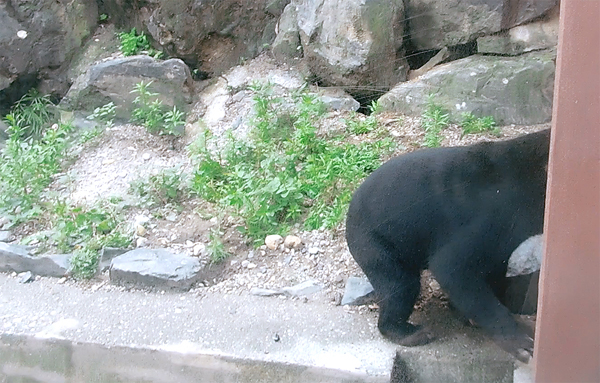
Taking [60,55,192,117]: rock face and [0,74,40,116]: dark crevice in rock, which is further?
[0,74,40,116]: dark crevice in rock

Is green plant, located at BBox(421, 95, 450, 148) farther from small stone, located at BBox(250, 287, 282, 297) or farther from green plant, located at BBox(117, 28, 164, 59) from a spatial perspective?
green plant, located at BBox(117, 28, 164, 59)

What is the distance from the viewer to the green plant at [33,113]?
414 cm

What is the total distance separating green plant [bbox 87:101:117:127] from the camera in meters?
3.97

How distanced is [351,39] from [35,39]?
243cm

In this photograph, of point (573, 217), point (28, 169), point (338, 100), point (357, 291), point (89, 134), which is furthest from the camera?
point (89, 134)

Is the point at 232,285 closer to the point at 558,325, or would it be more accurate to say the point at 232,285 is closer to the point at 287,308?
the point at 287,308

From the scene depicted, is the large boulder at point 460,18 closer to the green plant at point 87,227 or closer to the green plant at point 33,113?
the green plant at point 87,227

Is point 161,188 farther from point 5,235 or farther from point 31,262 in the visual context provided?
point 5,235

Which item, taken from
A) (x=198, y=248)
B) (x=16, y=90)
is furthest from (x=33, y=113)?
(x=198, y=248)

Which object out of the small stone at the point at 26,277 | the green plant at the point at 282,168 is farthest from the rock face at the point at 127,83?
the small stone at the point at 26,277

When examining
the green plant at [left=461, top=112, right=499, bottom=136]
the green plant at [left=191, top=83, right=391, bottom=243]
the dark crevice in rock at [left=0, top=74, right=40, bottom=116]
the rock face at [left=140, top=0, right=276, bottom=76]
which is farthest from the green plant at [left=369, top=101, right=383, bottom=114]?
the dark crevice in rock at [left=0, top=74, right=40, bottom=116]

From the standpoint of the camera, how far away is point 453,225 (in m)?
2.20

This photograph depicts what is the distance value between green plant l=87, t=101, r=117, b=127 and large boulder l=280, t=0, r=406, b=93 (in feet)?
3.71

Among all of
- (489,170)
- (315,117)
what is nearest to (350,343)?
(489,170)
